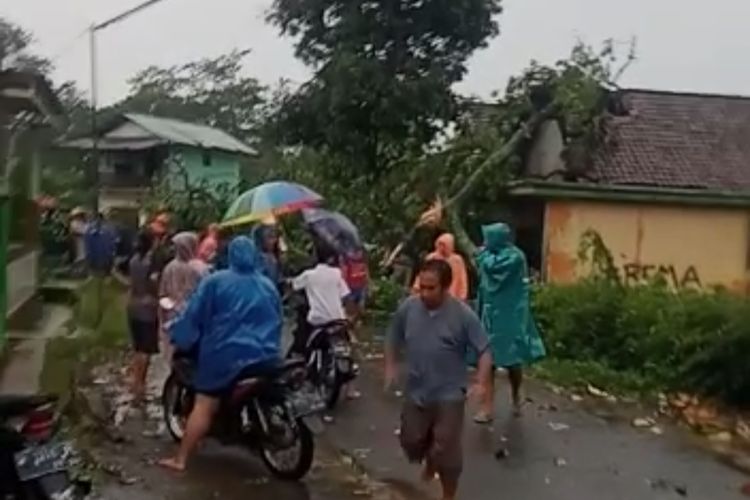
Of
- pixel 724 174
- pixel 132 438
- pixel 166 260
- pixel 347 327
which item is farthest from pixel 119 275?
pixel 724 174

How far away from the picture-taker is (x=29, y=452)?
20.2 feet

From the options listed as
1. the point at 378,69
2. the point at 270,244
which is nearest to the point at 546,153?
the point at 378,69

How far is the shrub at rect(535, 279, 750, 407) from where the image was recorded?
43.3 ft

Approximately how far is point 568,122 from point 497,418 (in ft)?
44.8

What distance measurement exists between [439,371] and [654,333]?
277 inches

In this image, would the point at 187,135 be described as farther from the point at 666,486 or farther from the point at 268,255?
the point at 666,486

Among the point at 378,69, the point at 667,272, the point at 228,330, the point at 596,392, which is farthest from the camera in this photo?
the point at 378,69

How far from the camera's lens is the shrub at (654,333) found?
13.2 metres

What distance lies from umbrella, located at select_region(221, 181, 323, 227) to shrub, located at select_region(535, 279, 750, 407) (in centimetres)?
358

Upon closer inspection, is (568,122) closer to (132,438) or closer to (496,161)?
(496,161)

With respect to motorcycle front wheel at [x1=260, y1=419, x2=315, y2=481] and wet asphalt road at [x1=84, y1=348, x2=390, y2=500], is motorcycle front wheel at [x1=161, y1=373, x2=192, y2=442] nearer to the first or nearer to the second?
wet asphalt road at [x1=84, y1=348, x2=390, y2=500]

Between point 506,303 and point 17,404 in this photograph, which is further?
point 506,303

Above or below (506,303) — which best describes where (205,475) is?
below

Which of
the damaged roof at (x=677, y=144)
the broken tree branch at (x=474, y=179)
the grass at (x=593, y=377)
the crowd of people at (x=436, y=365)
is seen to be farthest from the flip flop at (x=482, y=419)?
the damaged roof at (x=677, y=144)
